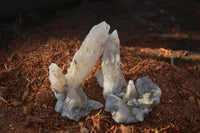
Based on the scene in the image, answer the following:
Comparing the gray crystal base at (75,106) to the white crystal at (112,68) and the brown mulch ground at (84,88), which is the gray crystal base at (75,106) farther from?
the white crystal at (112,68)

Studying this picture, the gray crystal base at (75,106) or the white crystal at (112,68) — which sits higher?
the white crystal at (112,68)

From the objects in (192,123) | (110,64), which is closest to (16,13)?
(110,64)

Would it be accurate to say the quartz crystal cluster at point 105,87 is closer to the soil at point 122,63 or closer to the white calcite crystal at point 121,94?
the white calcite crystal at point 121,94

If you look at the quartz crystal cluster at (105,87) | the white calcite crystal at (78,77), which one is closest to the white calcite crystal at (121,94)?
the quartz crystal cluster at (105,87)

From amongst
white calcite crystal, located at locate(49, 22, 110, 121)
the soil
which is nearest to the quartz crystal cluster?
white calcite crystal, located at locate(49, 22, 110, 121)

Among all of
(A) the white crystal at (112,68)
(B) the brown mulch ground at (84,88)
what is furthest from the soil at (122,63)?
(A) the white crystal at (112,68)

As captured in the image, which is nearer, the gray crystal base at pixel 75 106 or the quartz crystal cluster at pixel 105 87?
the quartz crystal cluster at pixel 105 87

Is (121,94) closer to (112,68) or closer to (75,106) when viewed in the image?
(112,68)

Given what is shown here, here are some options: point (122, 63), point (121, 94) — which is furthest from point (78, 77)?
point (122, 63)

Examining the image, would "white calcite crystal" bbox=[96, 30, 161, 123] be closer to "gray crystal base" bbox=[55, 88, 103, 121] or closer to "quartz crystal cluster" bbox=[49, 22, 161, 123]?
"quartz crystal cluster" bbox=[49, 22, 161, 123]
